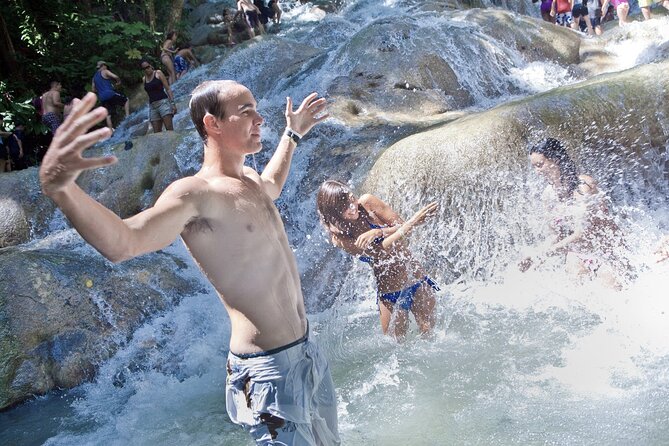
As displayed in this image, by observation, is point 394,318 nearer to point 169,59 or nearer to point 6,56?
point 169,59

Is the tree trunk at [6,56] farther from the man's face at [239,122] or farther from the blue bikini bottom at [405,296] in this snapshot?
the man's face at [239,122]

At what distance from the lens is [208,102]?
2.59 metres

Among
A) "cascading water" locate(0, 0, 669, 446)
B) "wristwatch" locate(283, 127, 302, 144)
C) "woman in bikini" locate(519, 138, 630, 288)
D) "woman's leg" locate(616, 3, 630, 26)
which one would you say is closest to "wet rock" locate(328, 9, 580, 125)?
"cascading water" locate(0, 0, 669, 446)

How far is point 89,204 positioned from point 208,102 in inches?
31.9

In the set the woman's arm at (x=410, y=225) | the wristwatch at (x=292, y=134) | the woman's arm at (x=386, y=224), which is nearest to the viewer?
the wristwatch at (x=292, y=134)

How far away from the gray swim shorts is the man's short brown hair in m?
0.85

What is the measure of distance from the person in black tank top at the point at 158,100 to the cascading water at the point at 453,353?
351 cm

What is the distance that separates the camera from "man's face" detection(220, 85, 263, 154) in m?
2.59

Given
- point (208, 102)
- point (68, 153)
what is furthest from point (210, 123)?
point (68, 153)

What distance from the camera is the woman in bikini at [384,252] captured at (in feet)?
16.5

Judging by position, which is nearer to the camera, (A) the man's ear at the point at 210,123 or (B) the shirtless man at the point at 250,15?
(A) the man's ear at the point at 210,123

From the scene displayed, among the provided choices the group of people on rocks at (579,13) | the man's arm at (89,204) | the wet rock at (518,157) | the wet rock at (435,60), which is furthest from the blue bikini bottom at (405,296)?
the group of people on rocks at (579,13)

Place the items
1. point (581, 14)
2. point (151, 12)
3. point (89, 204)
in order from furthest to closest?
point (151, 12)
point (581, 14)
point (89, 204)

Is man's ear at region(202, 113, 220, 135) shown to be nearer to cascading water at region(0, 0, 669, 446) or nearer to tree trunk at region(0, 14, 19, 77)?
cascading water at region(0, 0, 669, 446)
